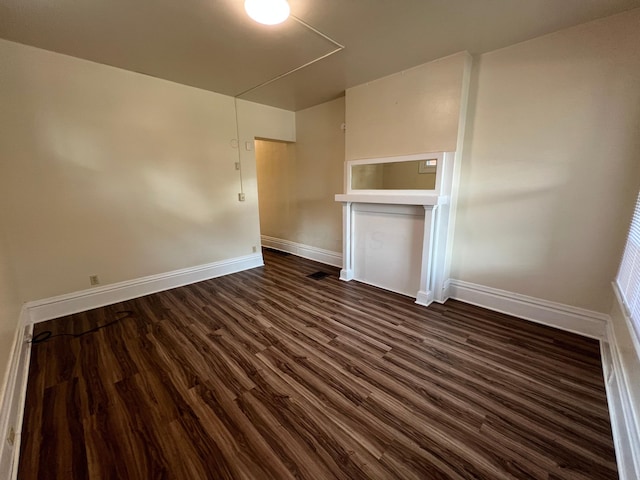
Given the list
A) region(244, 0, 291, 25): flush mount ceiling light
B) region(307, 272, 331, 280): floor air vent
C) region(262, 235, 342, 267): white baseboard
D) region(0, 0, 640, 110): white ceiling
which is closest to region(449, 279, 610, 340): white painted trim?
region(307, 272, 331, 280): floor air vent

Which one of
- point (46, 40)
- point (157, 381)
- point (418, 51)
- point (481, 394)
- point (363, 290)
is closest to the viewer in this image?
point (481, 394)

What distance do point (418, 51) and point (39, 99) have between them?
3604mm

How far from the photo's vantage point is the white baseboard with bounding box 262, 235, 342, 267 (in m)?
4.32

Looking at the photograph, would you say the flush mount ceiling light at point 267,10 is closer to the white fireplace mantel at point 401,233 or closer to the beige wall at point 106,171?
the white fireplace mantel at point 401,233

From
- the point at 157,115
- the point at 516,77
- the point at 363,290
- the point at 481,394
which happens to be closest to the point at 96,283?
the point at 157,115

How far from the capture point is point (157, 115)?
3062mm

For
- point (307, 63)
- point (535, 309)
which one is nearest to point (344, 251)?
point (535, 309)

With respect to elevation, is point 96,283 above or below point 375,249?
below

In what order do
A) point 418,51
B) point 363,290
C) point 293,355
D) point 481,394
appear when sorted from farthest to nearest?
point 363,290, point 418,51, point 293,355, point 481,394

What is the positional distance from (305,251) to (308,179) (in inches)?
52.7

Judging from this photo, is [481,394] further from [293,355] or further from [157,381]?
[157,381]

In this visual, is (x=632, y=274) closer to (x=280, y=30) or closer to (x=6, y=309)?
(x=280, y=30)

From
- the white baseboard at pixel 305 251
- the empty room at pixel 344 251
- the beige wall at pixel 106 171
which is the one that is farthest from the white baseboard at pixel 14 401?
the white baseboard at pixel 305 251

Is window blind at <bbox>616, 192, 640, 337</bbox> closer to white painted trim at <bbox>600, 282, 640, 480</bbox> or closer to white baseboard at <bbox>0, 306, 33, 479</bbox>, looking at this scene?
white painted trim at <bbox>600, 282, 640, 480</bbox>
